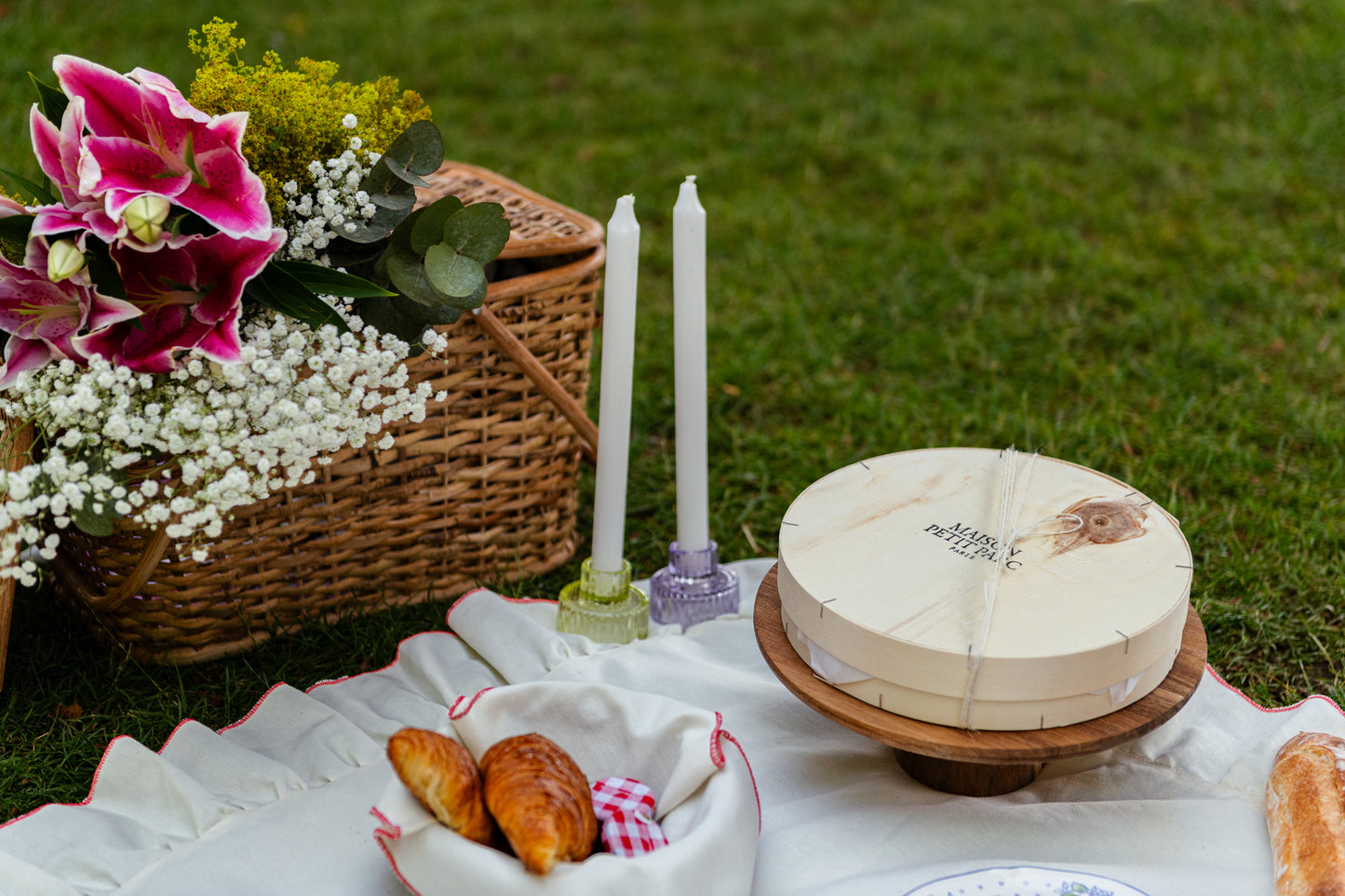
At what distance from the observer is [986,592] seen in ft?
3.90

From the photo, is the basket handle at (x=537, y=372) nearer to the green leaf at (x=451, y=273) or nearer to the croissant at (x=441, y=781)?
the green leaf at (x=451, y=273)

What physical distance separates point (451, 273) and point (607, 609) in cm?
52

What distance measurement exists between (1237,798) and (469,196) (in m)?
1.24

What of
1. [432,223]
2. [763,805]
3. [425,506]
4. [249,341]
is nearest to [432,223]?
[432,223]

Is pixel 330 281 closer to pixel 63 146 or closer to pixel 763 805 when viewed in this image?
pixel 63 146

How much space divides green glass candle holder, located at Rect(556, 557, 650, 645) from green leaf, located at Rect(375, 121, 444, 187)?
559 mm

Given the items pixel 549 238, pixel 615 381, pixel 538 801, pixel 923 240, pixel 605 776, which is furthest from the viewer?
pixel 923 240

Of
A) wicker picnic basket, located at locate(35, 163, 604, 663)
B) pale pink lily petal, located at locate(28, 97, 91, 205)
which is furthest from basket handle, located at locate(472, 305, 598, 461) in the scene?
pale pink lily petal, located at locate(28, 97, 91, 205)

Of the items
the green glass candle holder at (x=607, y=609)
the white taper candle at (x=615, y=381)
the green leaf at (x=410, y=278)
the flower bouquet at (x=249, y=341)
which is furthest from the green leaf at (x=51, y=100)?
the green glass candle holder at (x=607, y=609)

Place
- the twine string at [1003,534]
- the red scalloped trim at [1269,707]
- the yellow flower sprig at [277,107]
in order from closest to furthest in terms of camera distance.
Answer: the twine string at [1003,534] → the yellow flower sprig at [277,107] → the red scalloped trim at [1269,707]

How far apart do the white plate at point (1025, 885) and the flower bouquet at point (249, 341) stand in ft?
2.33

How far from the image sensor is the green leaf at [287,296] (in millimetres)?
1199

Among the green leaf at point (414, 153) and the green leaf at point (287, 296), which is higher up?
the green leaf at point (414, 153)

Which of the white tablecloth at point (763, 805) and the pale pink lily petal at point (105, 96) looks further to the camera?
the white tablecloth at point (763, 805)
